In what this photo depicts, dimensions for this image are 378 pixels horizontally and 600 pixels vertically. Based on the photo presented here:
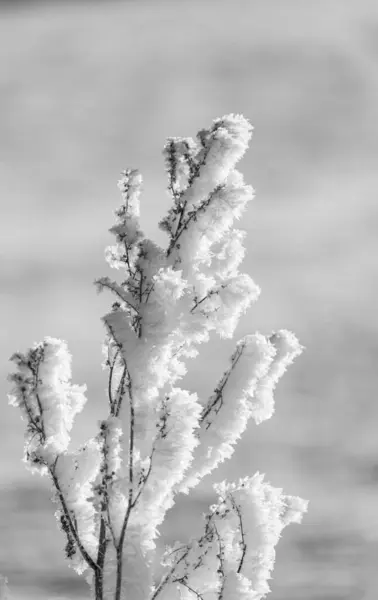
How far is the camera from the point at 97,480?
5305 millimetres

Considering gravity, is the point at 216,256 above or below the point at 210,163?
below

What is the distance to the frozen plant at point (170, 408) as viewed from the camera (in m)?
5.28

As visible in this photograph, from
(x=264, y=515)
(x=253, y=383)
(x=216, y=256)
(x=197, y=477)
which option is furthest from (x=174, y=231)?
(x=264, y=515)

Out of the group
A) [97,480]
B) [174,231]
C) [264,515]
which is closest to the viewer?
[97,480]

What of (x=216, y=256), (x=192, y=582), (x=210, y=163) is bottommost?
(x=192, y=582)

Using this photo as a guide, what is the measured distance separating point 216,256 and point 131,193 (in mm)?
982

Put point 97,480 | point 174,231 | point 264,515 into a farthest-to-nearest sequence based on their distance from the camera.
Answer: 1. point 174,231
2. point 264,515
3. point 97,480

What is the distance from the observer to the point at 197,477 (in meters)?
5.70

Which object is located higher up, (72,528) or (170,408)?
(170,408)

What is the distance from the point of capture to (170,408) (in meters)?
5.24

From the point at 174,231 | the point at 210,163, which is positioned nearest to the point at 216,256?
the point at 174,231

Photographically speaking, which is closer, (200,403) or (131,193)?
(200,403)

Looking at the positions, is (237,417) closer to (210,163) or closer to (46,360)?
(46,360)

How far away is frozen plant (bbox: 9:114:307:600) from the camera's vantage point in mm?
5281
